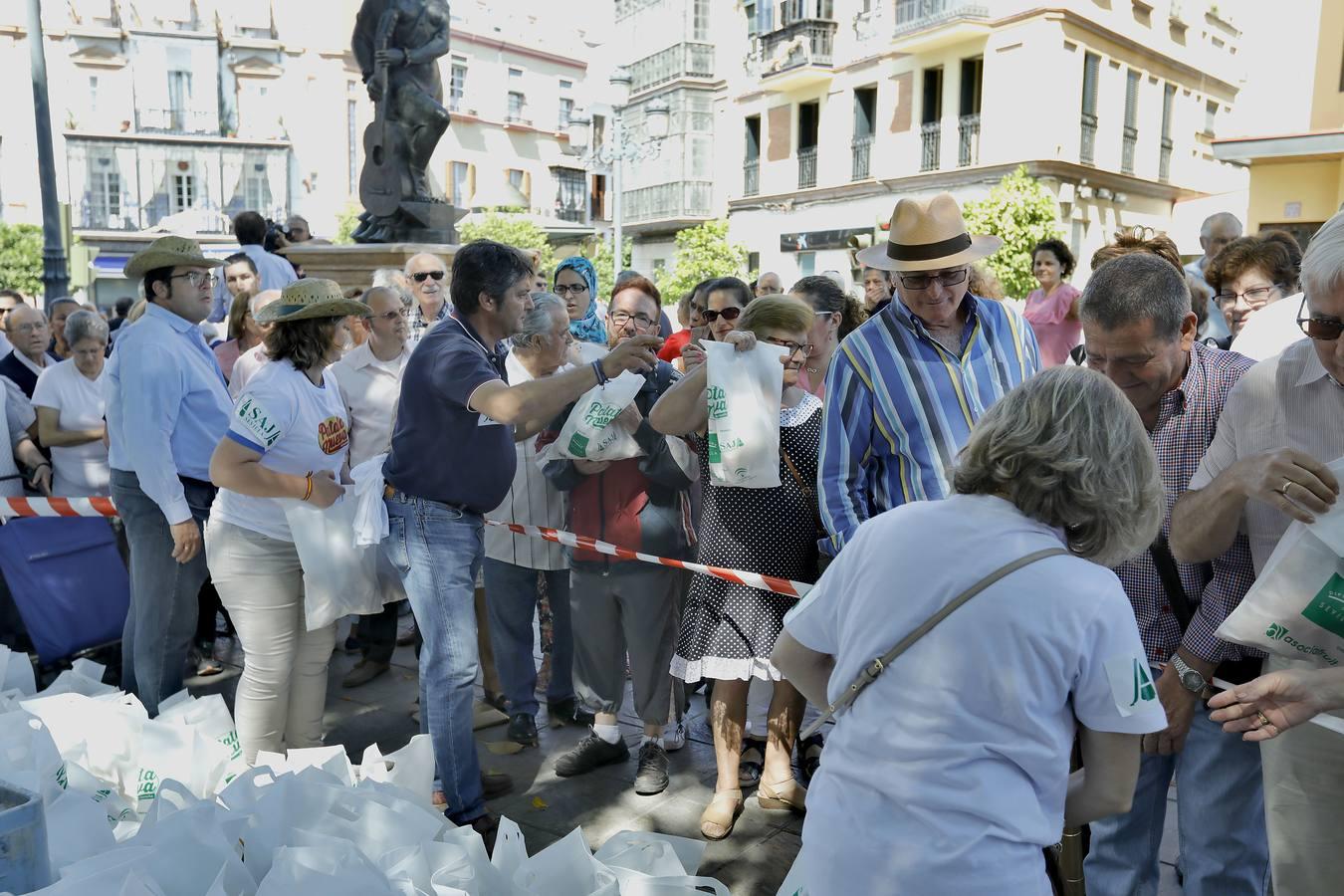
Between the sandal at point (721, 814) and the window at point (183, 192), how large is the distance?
4511 cm

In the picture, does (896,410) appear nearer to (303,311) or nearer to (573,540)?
(573,540)

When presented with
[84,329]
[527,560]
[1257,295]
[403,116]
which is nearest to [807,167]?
[403,116]

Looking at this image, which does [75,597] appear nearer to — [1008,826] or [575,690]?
[575,690]

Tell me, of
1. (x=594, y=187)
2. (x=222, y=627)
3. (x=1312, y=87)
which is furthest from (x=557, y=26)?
(x=222, y=627)

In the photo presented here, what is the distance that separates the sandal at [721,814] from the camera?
373 cm

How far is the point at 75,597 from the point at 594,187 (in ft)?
166

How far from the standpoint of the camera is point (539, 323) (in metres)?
4.39

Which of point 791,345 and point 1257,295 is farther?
point 1257,295

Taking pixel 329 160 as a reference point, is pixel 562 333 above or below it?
below

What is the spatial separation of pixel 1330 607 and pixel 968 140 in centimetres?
2401

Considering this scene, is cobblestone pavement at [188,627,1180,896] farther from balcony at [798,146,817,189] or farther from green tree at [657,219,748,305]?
balcony at [798,146,817,189]

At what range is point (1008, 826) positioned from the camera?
5.53ft

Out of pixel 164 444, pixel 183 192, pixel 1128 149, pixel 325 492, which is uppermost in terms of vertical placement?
pixel 183 192

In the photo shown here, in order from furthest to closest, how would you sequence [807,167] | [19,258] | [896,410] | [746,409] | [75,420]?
[19,258] → [807,167] → [75,420] → [746,409] → [896,410]
